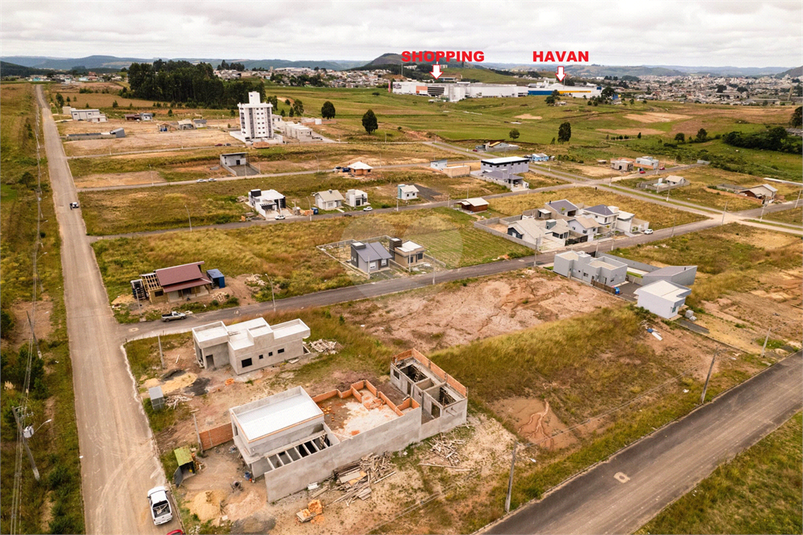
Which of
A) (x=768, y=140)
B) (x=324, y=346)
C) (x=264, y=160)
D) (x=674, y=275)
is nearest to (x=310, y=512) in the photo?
(x=324, y=346)

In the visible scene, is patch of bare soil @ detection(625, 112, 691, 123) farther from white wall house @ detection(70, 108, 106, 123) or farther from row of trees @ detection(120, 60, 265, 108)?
white wall house @ detection(70, 108, 106, 123)

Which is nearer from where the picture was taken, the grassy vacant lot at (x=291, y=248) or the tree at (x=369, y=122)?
the grassy vacant lot at (x=291, y=248)

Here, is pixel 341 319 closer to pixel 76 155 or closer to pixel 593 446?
pixel 593 446

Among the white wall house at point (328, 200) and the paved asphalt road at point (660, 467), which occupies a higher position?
the white wall house at point (328, 200)

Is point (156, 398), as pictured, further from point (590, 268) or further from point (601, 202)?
point (601, 202)

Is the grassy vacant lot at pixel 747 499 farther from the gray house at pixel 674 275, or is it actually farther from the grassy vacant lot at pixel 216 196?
the grassy vacant lot at pixel 216 196

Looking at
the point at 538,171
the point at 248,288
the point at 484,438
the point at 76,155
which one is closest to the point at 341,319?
the point at 248,288

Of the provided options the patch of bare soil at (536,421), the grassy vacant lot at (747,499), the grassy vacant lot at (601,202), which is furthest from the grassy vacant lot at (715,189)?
the patch of bare soil at (536,421)
